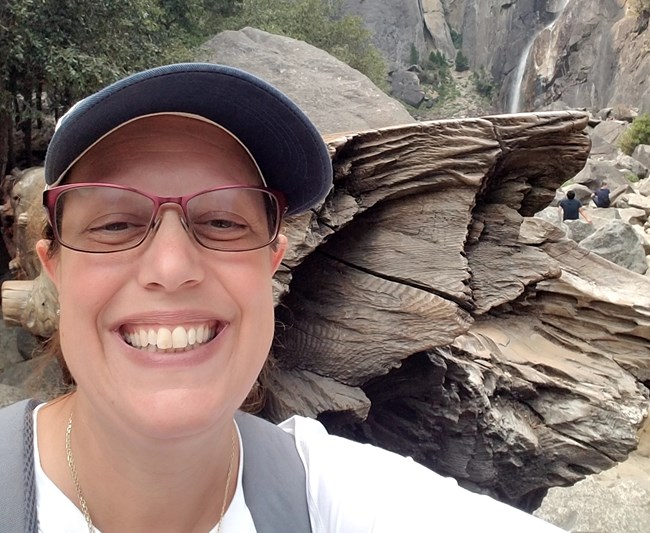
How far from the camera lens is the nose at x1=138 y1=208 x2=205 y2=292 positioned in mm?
1016

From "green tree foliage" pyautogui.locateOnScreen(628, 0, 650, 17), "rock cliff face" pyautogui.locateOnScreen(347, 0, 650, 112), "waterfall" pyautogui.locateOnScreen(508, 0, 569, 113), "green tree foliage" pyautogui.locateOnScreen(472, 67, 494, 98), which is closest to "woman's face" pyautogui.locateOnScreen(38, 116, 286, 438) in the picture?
"rock cliff face" pyautogui.locateOnScreen(347, 0, 650, 112)

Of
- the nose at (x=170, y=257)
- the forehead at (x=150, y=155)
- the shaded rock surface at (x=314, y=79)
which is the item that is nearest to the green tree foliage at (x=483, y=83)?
the shaded rock surface at (x=314, y=79)

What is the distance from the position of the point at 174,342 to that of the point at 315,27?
1641 cm

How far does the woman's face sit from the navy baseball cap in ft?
0.10

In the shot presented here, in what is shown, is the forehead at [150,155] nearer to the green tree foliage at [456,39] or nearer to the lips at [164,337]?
the lips at [164,337]

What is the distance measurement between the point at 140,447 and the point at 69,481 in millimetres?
182

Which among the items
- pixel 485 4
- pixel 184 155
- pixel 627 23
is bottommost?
pixel 184 155

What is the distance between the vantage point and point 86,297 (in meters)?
1.03

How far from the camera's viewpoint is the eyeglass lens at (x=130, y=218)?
1048 mm

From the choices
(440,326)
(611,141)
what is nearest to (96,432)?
(440,326)

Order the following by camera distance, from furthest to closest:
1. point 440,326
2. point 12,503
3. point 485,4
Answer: point 485,4, point 440,326, point 12,503

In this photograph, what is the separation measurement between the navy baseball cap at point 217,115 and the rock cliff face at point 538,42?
31.5 meters

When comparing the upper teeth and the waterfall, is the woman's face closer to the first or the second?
the upper teeth

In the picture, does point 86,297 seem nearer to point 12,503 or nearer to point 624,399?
point 12,503
